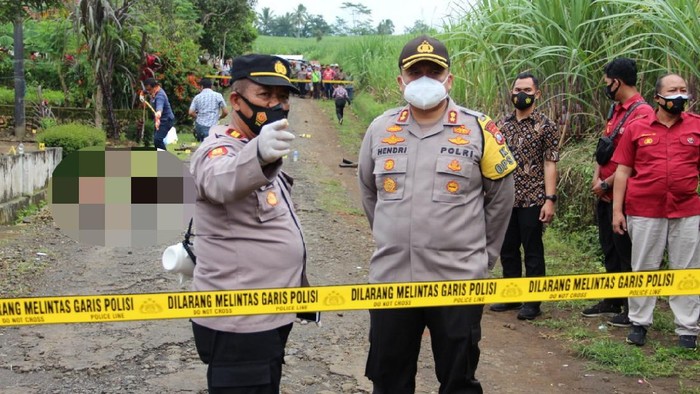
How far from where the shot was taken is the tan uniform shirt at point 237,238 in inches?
118

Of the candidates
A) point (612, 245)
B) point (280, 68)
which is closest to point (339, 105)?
point (612, 245)

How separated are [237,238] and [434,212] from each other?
0.96 m

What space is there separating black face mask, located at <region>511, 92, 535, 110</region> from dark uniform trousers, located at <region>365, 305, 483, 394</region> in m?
2.93

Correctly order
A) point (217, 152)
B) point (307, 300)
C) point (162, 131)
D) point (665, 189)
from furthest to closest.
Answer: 1. point (162, 131)
2. point (665, 189)
3. point (307, 300)
4. point (217, 152)

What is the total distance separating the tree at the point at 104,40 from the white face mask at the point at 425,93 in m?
15.2

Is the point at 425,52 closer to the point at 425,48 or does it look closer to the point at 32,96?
the point at 425,48

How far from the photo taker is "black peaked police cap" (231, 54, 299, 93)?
3090 millimetres

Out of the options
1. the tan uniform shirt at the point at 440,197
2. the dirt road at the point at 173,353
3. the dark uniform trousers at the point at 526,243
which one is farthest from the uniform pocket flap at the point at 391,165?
the dark uniform trousers at the point at 526,243

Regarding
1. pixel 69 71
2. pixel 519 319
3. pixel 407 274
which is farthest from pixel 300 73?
pixel 407 274

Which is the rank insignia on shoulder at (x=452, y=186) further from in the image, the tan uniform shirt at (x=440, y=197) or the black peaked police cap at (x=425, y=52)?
the black peaked police cap at (x=425, y=52)

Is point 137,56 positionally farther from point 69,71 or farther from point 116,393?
point 116,393

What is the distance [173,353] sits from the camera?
552 cm

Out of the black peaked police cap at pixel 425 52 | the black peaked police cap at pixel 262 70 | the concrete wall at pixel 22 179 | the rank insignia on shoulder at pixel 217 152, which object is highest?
the black peaked police cap at pixel 425 52

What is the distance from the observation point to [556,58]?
8812 millimetres
